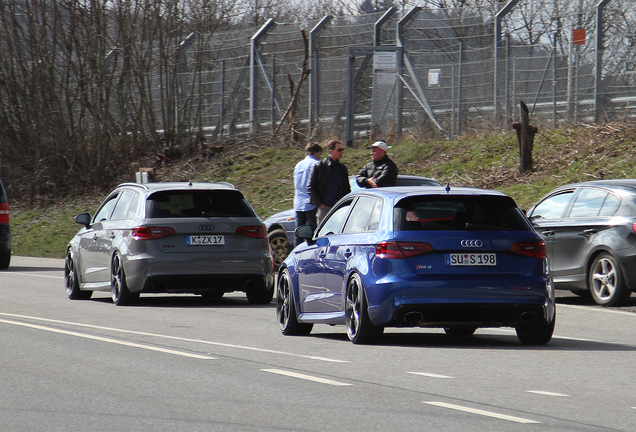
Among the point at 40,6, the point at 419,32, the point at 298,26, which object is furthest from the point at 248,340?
the point at 40,6

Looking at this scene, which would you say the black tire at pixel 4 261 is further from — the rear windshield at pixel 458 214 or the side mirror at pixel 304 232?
the rear windshield at pixel 458 214

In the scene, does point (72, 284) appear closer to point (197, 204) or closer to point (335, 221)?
point (197, 204)

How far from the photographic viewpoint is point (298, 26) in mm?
31859

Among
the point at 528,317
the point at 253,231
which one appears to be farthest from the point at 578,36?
the point at 528,317

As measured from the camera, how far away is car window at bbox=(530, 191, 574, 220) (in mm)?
14500

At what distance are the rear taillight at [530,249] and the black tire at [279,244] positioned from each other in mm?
9340

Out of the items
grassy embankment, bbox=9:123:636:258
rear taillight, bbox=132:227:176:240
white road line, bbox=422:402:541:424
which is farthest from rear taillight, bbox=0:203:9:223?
white road line, bbox=422:402:541:424

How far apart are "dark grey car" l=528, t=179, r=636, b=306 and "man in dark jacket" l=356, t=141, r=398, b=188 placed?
2066mm

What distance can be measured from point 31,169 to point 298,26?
961 cm

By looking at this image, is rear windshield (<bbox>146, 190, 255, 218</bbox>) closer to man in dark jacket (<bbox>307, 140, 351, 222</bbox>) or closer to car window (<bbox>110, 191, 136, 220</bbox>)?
car window (<bbox>110, 191, 136, 220</bbox>)

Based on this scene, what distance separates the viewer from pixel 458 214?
376 inches

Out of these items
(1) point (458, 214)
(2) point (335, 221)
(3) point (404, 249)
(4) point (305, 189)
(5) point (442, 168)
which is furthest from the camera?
(5) point (442, 168)

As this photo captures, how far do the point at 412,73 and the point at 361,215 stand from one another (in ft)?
62.9

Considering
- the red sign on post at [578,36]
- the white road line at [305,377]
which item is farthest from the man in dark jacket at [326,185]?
the red sign on post at [578,36]
